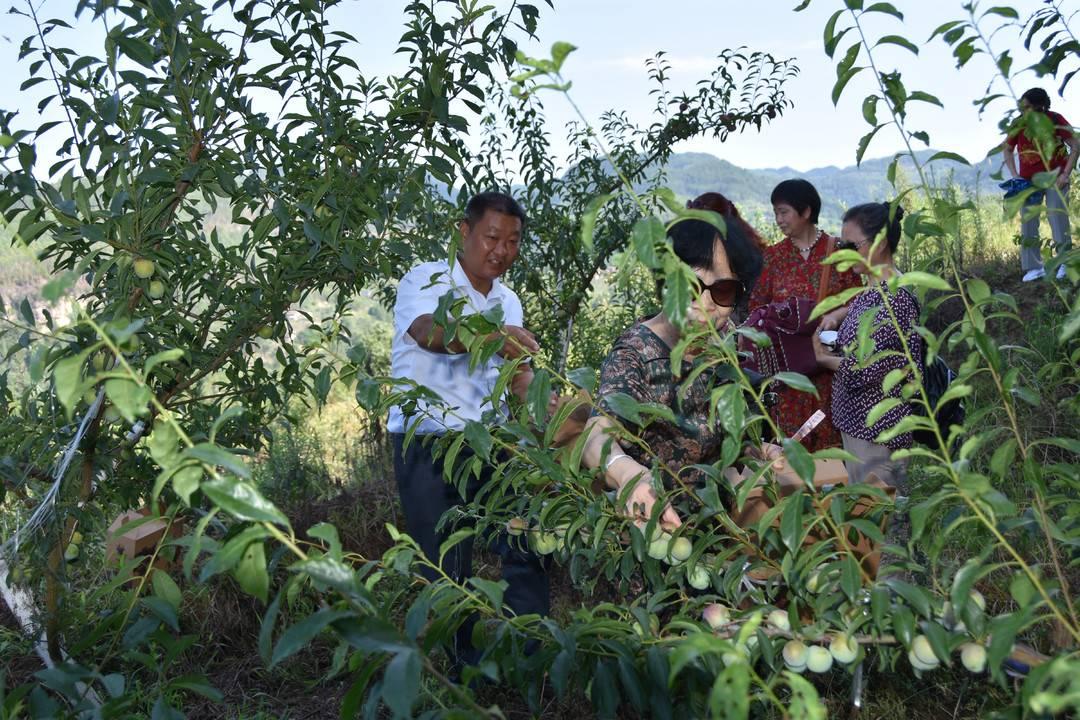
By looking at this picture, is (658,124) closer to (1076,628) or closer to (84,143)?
(84,143)

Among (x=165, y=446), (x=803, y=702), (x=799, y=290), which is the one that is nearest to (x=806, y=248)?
(x=799, y=290)

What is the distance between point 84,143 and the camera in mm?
2217

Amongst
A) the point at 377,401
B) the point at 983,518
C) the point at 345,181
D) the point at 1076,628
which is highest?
the point at 345,181

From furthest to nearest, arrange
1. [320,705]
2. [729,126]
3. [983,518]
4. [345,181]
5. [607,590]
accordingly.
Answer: [729,126] → [607,590] → [320,705] → [345,181] → [983,518]

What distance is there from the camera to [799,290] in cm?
452

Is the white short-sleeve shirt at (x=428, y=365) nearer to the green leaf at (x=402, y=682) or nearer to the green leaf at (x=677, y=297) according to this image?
the green leaf at (x=677, y=297)

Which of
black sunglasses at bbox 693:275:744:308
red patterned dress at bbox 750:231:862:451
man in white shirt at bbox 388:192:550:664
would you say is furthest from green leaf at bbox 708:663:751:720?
red patterned dress at bbox 750:231:862:451

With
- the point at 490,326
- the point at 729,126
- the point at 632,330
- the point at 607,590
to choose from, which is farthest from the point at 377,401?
the point at 729,126

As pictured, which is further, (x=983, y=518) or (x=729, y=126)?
(x=729, y=126)

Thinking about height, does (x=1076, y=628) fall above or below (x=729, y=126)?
below

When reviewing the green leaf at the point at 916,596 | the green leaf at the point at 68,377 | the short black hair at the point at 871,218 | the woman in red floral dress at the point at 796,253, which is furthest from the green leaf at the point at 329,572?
the woman in red floral dress at the point at 796,253

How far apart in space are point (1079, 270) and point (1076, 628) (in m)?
0.47

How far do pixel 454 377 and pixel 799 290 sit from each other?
2134 millimetres

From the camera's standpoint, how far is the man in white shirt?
2.95 meters
